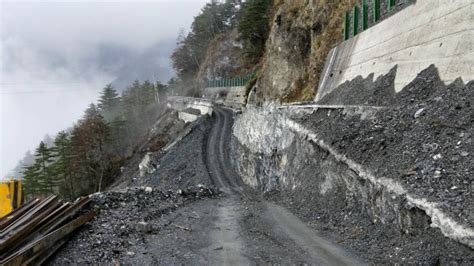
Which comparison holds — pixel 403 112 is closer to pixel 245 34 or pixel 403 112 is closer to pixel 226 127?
pixel 226 127

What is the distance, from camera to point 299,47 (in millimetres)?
39219

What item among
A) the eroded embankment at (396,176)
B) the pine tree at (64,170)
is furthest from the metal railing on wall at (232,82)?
the eroded embankment at (396,176)

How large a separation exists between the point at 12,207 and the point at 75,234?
2.50m

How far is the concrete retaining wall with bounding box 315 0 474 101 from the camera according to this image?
10844 millimetres

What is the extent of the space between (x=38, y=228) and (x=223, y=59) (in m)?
82.3

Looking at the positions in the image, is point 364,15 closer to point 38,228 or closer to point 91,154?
point 38,228

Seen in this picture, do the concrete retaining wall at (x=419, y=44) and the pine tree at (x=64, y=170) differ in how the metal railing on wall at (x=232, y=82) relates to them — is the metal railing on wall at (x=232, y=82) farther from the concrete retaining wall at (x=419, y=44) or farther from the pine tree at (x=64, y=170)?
the concrete retaining wall at (x=419, y=44)

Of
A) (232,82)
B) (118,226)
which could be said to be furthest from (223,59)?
(118,226)

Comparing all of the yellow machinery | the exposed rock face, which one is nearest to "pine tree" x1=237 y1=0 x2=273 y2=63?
the exposed rock face

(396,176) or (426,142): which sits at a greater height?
(426,142)

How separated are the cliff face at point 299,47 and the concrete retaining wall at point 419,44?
787 cm

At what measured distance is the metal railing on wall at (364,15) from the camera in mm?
20587

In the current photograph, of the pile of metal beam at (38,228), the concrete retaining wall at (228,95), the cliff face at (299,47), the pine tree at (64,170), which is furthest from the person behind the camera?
the concrete retaining wall at (228,95)

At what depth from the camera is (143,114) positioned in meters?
91.5
